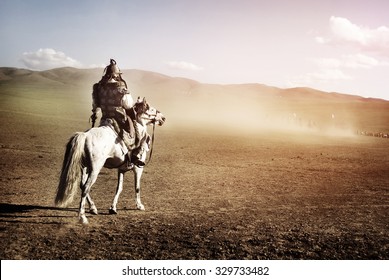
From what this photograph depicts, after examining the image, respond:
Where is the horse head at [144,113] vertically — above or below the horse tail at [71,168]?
above

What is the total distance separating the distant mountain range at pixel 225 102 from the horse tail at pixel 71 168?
39.6 m

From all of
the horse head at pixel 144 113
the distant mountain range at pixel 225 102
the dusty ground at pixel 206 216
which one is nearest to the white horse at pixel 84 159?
the dusty ground at pixel 206 216

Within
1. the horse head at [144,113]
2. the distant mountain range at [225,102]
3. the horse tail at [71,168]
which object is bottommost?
the horse tail at [71,168]

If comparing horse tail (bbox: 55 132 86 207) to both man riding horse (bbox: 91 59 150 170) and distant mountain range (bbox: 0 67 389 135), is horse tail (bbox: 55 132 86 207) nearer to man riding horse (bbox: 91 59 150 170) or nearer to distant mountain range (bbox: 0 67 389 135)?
man riding horse (bbox: 91 59 150 170)

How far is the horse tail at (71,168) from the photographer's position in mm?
5859

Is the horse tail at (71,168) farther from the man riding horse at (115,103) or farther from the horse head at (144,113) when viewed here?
the horse head at (144,113)

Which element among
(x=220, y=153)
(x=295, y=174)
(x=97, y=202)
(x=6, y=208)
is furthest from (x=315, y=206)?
(x=220, y=153)

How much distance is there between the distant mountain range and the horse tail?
1560 inches

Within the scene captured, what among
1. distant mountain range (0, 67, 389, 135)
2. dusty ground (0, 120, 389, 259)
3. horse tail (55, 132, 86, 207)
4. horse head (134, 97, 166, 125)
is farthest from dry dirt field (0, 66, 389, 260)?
distant mountain range (0, 67, 389, 135)

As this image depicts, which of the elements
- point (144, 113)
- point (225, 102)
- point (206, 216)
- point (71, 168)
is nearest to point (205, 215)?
point (206, 216)

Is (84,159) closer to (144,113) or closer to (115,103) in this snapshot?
(115,103)

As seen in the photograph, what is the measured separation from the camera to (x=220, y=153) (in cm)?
1870
